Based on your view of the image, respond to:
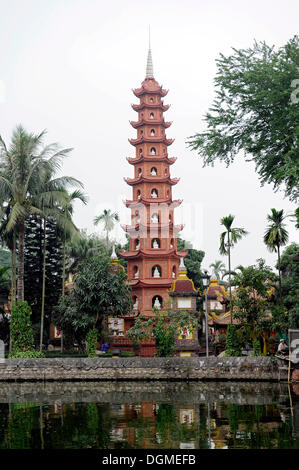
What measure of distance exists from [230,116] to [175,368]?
12.8m

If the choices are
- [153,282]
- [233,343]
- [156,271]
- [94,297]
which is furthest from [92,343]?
[156,271]

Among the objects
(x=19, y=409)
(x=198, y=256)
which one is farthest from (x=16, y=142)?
(x=198, y=256)

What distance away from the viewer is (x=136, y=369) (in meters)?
25.1

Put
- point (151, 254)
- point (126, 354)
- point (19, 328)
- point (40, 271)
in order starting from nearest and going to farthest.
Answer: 1. point (19, 328)
2. point (126, 354)
3. point (40, 271)
4. point (151, 254)

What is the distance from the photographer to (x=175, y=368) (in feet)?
81.1

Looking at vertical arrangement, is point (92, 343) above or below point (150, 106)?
below

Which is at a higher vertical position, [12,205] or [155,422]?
[12,205]

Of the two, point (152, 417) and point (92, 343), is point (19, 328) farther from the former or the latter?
point (152, 417)

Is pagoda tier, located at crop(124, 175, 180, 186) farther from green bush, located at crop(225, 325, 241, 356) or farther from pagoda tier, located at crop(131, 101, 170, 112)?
green bush, located at crop(225, 325, 241, 356)

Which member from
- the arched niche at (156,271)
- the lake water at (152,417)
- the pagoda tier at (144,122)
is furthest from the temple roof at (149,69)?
the lake water at (152,417)

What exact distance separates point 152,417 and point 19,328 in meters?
15.4

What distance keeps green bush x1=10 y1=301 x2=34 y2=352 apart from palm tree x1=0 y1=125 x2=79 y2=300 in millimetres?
867

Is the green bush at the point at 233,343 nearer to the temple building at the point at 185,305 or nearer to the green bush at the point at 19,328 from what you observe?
the temple building at the point at 185,305
